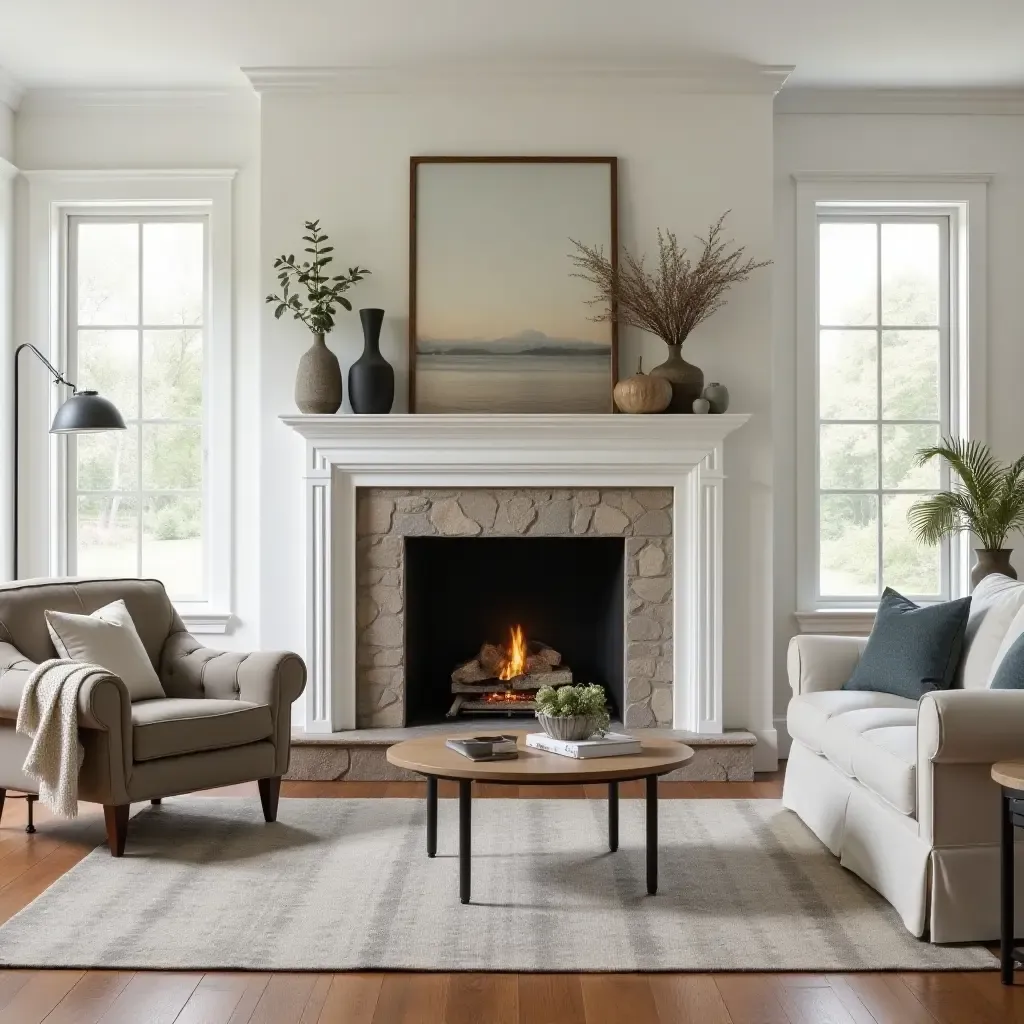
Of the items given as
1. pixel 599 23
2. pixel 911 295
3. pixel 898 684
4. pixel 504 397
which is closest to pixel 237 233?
pixel 504 397

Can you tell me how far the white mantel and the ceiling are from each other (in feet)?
5.26

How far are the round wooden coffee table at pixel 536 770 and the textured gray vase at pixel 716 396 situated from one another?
190 centimetres

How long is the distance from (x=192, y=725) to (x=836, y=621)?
10.2ft

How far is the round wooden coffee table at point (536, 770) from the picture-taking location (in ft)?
11.0

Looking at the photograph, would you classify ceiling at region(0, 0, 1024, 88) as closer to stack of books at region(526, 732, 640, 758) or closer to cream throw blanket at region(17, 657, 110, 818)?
cream throw blanket at region(17, 657, 110, 818)

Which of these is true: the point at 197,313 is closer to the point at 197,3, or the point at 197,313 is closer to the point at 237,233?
the point at 237,233

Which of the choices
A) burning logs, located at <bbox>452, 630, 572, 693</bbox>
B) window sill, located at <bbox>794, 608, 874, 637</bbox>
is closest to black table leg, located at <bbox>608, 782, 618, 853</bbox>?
burning logs, located at <bbox>452, 630, 572, 693</bbox>

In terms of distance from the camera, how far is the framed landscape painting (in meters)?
5.33

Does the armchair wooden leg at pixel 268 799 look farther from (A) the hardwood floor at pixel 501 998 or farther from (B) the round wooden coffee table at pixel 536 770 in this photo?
(A) the hardwood floor at pixel 501 998

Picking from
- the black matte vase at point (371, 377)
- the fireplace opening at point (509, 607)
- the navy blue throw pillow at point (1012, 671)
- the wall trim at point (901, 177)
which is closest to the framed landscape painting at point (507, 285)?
the black matte vase at point (371, 377)

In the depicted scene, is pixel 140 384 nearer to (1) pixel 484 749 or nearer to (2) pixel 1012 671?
(1) pixel 484 749

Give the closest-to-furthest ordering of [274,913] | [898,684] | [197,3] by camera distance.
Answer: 1. [274,913]
2. [898,684]
3. [197,3]

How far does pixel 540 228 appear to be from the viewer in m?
5.38

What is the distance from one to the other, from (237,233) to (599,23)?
1.99 m
